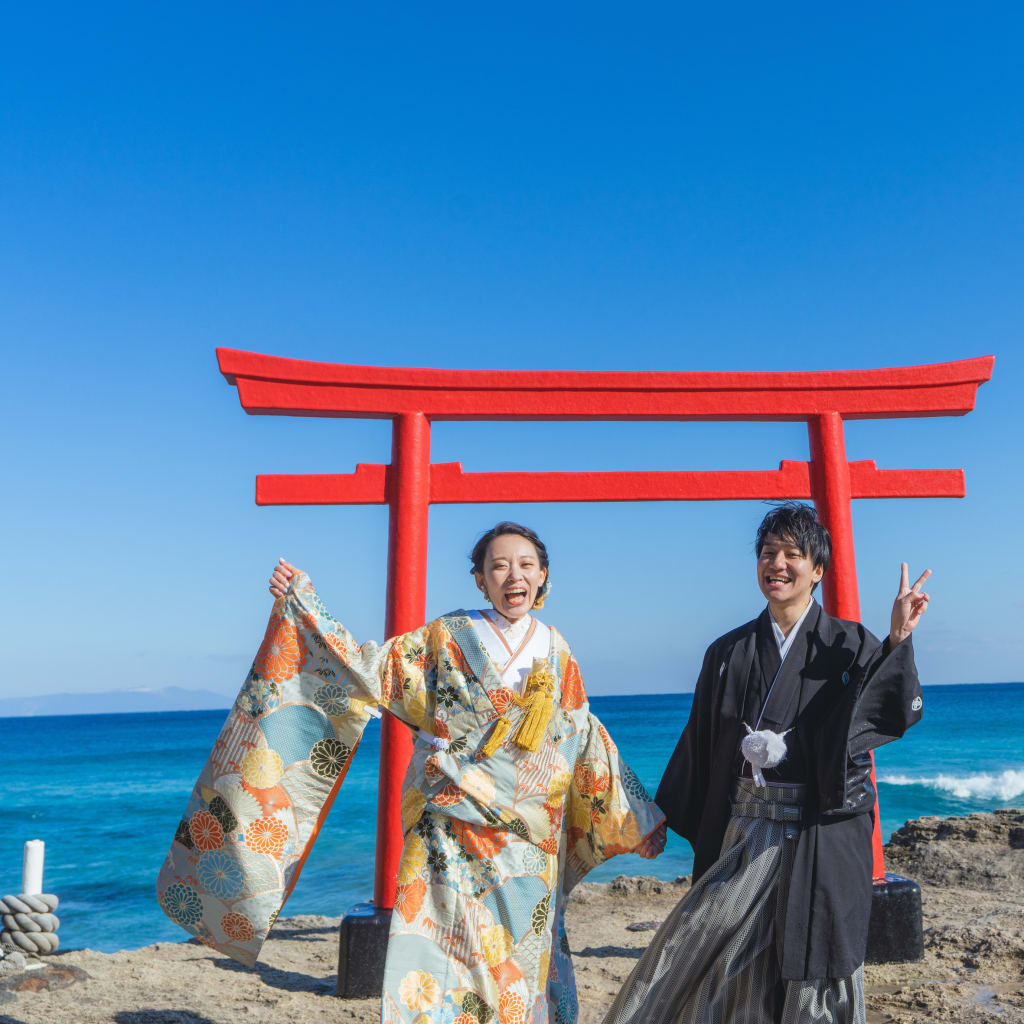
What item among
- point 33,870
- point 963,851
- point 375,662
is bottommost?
point 963,851

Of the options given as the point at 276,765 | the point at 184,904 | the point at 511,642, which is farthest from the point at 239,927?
the point at 511,642

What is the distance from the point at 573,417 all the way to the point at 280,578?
1.89 metres

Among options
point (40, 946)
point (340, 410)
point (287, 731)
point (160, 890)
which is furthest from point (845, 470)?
point (40, 946)

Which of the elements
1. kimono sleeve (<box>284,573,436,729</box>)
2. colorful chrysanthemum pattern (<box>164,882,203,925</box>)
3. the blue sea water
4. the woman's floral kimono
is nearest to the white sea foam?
the blue sea water

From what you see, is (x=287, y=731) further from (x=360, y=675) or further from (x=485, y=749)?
(x=485, y=749)

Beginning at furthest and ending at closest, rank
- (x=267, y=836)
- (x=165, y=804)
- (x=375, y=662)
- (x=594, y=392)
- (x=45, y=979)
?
(x=165, y=804), (x=594, y=392), (x=45, y=979), (x=375, y=662), (x=267, y=836)

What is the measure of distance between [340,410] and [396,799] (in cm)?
179

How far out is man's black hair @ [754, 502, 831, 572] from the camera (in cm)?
261

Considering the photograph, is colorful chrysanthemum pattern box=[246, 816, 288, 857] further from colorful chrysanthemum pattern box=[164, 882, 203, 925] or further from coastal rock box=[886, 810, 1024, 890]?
coastal rock box=[886, 810, 1024, 890]

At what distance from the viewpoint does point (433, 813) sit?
8.78 feet

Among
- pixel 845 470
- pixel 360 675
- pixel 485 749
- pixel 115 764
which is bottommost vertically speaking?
pixel 115 764

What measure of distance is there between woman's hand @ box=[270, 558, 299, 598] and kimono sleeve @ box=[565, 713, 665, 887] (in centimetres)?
113

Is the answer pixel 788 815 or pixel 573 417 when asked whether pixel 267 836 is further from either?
pixel 573 417

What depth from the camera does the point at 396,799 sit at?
12.4 ft
